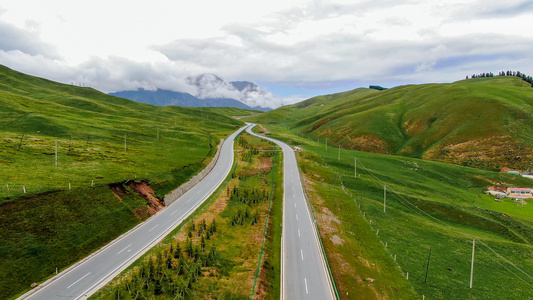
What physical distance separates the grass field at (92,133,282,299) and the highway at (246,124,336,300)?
172 cm

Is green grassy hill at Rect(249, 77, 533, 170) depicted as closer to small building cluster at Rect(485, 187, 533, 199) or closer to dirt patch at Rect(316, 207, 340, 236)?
small building cluster at Rect(485, 187, 533, 199)

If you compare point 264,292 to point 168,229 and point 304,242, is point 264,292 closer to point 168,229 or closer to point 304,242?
point 304,242

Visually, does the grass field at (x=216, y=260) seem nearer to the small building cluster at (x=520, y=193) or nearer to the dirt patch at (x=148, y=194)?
the dirt patch at (x=148, y=194)

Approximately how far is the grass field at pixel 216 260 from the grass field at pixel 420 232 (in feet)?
36.7

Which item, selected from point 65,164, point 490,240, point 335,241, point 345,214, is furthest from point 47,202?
point 490,240

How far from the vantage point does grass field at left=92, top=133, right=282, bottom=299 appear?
3319cm

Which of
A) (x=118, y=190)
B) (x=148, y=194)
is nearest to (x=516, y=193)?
(x=148, y=194)

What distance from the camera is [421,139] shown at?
15688 cm

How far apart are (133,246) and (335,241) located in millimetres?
37050

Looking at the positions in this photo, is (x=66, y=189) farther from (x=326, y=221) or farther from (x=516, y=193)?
(x=516, y=193)

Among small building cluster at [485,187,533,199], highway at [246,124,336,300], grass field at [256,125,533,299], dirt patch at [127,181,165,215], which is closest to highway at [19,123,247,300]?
dirt patch at [127,181,165,215]

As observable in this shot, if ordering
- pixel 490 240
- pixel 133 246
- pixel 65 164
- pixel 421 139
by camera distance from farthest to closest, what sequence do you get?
pixel 421 139, pixel 65 164, pixel 490 240, pixel 133 246

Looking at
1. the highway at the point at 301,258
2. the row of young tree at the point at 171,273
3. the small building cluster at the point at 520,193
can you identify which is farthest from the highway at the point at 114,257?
the small building cluster at the point at 520,193

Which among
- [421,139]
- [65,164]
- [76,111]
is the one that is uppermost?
[76,111]
